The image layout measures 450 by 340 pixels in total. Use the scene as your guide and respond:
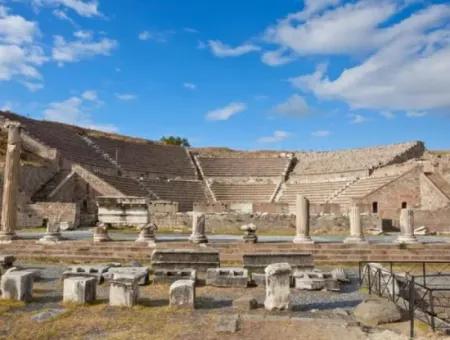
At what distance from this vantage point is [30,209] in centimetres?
2722

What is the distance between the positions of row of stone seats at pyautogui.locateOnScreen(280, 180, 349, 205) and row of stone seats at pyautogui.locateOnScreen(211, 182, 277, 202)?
180 cm

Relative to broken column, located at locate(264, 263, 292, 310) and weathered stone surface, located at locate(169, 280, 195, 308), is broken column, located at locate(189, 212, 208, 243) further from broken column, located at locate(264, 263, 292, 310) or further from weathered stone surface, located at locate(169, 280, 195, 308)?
broken column, located at locate(264, 263, 292, 310)

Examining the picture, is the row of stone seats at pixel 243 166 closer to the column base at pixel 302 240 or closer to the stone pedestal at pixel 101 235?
the stone pedestal at pixel 101 235

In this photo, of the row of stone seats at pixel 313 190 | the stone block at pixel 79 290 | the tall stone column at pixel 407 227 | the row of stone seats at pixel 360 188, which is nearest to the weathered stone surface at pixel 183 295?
the stone block at pixel 79 290

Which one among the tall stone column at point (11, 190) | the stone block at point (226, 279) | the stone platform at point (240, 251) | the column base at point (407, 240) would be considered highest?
the tall stone column at point (11, 190)

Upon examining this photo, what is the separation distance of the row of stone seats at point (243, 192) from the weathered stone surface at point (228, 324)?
1353 inches

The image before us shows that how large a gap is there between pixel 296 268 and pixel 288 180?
3292 centimetres

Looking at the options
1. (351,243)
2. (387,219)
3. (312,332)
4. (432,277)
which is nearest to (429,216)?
(387,219)

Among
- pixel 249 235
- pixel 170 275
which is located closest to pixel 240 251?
pixel 249 235

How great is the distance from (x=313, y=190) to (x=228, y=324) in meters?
33.8

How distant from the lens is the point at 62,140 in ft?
128

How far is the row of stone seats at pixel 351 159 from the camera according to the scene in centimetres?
3969

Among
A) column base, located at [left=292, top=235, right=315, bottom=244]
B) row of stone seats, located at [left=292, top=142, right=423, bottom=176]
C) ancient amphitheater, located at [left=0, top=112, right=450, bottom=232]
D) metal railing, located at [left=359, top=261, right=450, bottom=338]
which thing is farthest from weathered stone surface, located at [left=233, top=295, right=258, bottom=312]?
row of stone seats, located at [left=292, top=142, right=423, bottom=176]

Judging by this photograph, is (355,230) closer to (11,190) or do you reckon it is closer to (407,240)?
(407,240)
